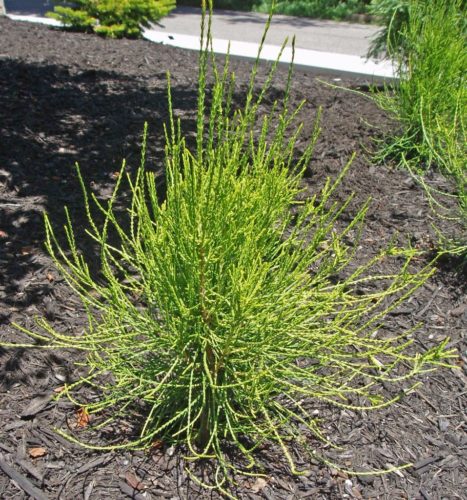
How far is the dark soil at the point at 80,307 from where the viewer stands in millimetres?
2646

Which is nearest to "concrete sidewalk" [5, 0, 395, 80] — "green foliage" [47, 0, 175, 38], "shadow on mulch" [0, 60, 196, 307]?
"green foliage" [47, 0, 175, 38]

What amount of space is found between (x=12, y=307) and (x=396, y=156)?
13.1 feet

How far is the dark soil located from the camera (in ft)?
8.68

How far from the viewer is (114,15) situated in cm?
962

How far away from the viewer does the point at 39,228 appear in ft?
14.2

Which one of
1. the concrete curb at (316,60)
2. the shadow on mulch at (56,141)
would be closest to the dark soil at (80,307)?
the shadow on mulch at (56,141)

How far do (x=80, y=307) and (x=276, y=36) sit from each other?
45.6ft

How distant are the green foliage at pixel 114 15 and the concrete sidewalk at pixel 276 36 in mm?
659

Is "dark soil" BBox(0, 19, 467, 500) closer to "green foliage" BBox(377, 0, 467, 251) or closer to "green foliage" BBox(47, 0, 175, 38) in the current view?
"green foliage" BBox(377, 0, 467, 251)

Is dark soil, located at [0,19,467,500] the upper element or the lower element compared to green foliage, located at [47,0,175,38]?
lower

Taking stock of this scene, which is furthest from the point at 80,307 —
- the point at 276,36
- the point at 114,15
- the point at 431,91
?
the point at 276,36

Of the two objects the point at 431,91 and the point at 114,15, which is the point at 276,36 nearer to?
the point at 114,15

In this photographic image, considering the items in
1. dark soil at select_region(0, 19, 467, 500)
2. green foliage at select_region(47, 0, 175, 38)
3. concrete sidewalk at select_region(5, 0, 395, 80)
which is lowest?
dark soil at select_region(0, 19, 467, 500)

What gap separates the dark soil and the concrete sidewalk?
1683mm
